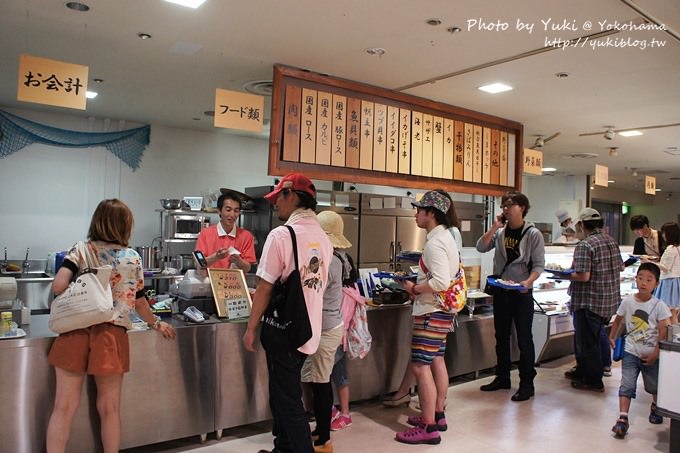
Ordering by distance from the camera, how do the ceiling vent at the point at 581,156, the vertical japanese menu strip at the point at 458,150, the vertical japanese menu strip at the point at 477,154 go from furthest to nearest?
the ceiling vent at the point at 581,156, the vertical japanese menu strip at the point at 477,154, the vertical japanese menu strip at the point at 458,150

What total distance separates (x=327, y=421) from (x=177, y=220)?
165 inches

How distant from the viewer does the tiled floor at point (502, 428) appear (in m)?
3.52

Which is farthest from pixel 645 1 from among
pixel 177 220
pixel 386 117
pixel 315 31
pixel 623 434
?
pixel 177 220

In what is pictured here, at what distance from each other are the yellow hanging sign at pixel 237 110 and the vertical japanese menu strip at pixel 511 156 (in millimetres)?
Result: 3143

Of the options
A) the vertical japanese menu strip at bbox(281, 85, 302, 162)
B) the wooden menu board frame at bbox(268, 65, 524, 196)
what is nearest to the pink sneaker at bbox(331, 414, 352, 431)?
the wooden menu board frame at bbox(268, 65, 524, 196)

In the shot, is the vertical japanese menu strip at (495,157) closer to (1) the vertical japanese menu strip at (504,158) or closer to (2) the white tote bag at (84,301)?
(1) the vertical japanese menu strip at (504,158)

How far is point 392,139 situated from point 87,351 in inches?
131

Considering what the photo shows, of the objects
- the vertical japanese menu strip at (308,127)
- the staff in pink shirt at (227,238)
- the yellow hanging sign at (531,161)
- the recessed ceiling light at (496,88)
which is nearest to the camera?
the staff in pink shirt at (227,238)

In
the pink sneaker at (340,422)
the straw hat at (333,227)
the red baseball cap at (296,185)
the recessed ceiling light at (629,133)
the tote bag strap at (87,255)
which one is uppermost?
the recessed ceiling light at (629,133)

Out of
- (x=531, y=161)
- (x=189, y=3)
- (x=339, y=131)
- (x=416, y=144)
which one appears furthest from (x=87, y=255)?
(x=531, y=161)

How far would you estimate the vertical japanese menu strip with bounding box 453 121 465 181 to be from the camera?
5668 millimetres

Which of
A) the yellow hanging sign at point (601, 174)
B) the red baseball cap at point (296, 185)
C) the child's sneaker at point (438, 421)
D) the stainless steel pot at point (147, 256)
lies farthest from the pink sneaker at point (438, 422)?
the yellow hanging sign at point (601, 174)

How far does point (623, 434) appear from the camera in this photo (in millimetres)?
3795

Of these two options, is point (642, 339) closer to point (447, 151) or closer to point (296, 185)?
point (447, 151)
